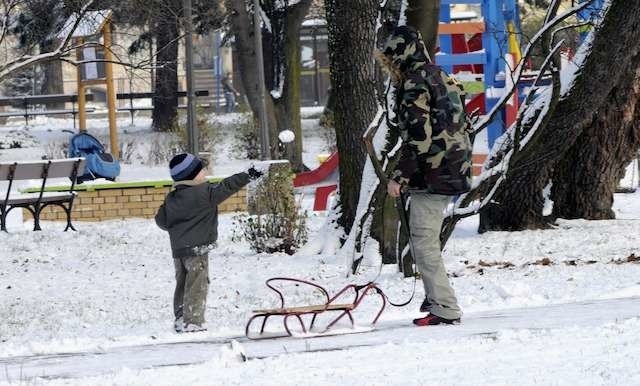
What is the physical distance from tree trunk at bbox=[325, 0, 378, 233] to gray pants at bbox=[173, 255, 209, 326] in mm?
4285

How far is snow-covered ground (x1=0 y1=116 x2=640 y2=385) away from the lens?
6.04 metres

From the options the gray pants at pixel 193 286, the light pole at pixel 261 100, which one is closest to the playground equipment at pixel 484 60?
the light pole at pixel 261 100

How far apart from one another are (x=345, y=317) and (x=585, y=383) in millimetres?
3052

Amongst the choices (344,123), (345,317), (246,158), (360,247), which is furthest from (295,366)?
(246,158)

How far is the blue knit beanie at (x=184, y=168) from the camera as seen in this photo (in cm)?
798

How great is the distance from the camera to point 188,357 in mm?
7000

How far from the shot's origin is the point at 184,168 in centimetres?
798

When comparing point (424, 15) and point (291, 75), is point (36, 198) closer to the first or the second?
point (424, 15)

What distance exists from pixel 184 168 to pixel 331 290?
2.83m

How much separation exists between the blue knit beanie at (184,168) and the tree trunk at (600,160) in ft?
24.7

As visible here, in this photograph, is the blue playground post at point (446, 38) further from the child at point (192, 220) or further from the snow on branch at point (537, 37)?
the child at point (192, 220)

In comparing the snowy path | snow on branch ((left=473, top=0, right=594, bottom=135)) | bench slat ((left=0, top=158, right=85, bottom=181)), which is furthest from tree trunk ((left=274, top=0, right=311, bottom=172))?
the snowy path

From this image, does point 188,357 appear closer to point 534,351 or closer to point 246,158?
point 534,351

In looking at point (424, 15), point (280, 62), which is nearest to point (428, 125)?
point (424, 15)
